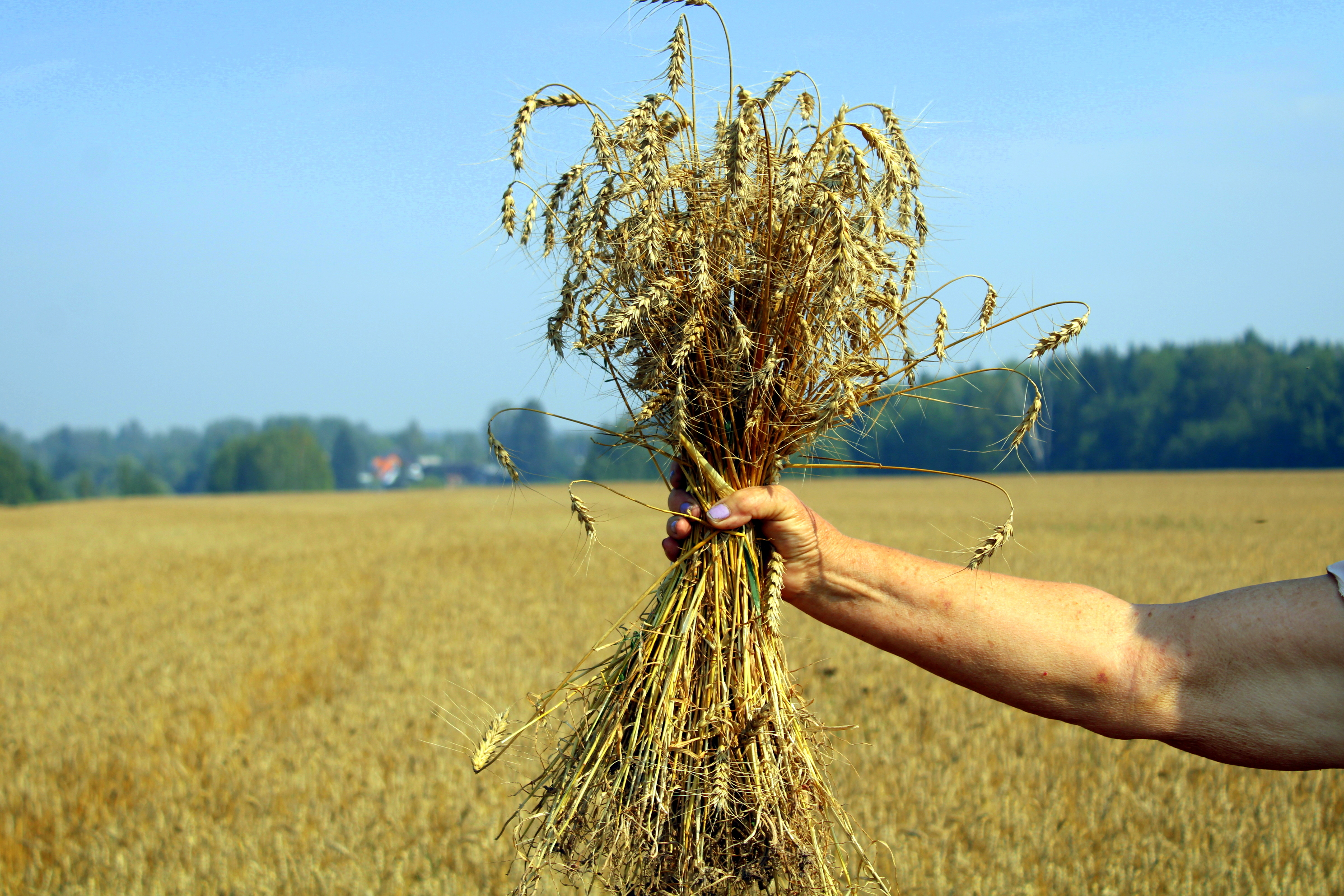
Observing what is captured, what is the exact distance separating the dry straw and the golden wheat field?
234mm

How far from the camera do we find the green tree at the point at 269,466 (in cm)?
9181

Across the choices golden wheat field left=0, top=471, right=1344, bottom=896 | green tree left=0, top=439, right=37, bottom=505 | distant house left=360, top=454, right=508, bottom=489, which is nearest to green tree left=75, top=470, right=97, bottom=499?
green tree left=0, top=439, right=37, bottom=505

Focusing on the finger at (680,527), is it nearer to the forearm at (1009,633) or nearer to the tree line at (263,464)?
the forearm at (1009,633)

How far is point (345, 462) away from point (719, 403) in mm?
119186

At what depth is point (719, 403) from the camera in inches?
77.1

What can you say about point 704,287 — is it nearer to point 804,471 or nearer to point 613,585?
point 804,471

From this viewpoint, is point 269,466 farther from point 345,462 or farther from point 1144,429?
point 1144,429

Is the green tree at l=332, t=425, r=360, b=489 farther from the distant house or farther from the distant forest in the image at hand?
the distant forest

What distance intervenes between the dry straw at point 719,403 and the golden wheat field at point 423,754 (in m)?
0.23

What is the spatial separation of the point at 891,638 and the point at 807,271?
909 millimetres

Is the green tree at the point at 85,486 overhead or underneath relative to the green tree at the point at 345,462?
underneath

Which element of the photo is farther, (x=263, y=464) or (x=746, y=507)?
(x=263, y=464)

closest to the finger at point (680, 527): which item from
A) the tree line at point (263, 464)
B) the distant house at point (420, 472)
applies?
the tree line at point (263, 464)

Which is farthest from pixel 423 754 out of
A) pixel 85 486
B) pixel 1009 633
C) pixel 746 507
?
pixel 85 486
